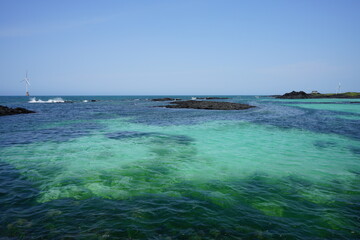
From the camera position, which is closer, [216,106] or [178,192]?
[178,192]

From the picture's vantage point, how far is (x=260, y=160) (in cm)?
1395

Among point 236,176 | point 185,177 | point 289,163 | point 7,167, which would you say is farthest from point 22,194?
point 289,163

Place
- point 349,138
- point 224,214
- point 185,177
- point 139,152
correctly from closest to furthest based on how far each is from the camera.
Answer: point 224,214, point 185,177, point 139,152, point 349,138

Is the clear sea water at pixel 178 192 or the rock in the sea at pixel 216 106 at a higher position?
the rock in the sea at pixel 216 106

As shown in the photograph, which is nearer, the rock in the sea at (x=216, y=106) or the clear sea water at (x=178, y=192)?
the clear sea water at (x=178, y=192)

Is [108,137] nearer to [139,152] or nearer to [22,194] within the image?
[139,152]

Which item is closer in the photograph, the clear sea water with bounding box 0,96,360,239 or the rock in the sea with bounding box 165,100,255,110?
the clear sea water with bounding box 0,96,360,239

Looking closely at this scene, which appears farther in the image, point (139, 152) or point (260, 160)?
point (139, 152)

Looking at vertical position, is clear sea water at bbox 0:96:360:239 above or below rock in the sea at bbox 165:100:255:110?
below

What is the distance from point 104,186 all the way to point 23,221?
10.9 ft

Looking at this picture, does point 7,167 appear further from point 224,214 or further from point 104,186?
point 224,214

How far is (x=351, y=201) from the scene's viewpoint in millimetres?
8320

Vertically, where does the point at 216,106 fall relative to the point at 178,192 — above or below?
above

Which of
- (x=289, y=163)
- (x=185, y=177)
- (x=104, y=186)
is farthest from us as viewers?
(x=289, y=163)
